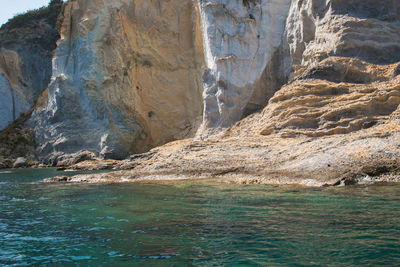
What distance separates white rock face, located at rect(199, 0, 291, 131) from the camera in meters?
23.6

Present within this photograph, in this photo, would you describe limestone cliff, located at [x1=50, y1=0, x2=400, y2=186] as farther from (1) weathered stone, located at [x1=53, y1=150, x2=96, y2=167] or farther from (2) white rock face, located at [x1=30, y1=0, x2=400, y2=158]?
(1) weathered stone, located at [x1=53, y1=150, x2=96, y2=167]

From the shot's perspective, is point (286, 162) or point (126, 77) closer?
point (286, 162)

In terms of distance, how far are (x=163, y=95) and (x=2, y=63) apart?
75.1ft

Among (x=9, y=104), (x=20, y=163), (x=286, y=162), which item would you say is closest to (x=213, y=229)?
(x=286, y=162)

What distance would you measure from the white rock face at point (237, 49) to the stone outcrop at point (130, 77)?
702 cm

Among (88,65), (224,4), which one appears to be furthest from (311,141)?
(88,65)

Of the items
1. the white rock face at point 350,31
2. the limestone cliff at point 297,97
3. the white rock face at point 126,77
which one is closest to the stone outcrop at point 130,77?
the white rock face at point 126,77

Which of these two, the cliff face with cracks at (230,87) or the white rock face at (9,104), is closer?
the cliff face with cracks at (230,87)

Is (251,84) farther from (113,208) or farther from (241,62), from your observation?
(113,208)

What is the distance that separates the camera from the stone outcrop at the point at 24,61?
4312 cm

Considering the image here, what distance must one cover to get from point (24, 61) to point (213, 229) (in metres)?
45.8

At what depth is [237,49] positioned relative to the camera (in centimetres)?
2439

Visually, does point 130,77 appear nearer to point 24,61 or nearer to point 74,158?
point 74,158

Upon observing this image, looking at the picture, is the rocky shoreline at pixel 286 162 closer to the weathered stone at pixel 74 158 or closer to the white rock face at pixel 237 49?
the white rock face at pixel 237 49
